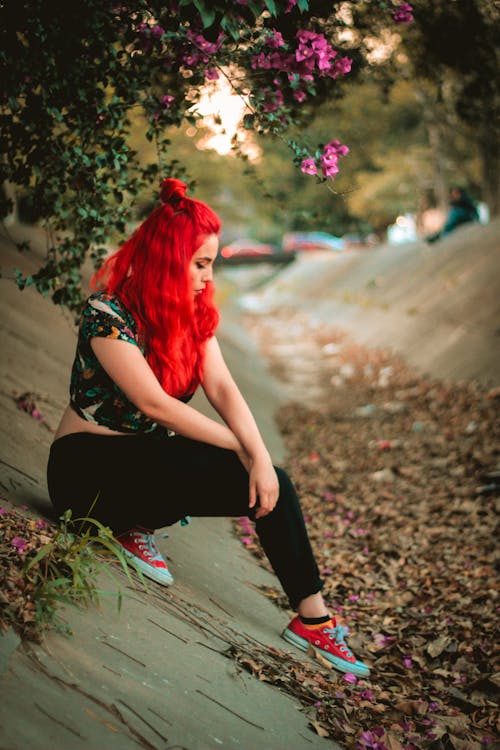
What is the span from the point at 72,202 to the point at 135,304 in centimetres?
117

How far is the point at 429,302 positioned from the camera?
11.9 meters

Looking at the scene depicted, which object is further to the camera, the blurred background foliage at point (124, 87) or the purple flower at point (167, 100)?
the purple flower at point (167, 100)

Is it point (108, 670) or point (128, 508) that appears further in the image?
point (128, 508)

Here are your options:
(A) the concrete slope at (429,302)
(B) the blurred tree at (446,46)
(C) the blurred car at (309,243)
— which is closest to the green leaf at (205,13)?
(B) the blurred tree at (446,46)

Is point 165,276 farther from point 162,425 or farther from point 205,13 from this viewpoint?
point 205,13

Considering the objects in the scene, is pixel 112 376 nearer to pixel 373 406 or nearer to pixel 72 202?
pixel 72 202

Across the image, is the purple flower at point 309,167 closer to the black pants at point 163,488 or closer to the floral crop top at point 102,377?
the floral crop top at point 102,377

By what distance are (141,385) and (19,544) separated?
70 centimetres

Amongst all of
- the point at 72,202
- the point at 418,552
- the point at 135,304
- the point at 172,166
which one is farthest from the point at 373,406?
the point at 135,304

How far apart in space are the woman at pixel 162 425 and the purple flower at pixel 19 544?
0.39 meters

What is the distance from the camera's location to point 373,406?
8.44 m

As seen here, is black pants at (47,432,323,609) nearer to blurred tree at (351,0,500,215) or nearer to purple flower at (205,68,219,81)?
purple flower at (205,68,219,81)

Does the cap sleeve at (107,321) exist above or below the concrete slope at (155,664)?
above

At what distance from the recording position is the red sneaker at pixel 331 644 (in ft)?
9.88
